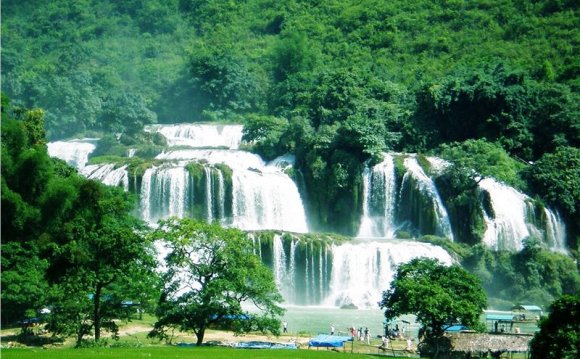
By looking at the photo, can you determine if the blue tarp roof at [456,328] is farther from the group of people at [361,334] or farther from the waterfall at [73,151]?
the waterfall at [73,151]

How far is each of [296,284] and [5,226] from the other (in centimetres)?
2041

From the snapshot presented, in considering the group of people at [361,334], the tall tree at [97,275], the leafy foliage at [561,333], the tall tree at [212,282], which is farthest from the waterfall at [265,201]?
the leafy foliage at [561,333]

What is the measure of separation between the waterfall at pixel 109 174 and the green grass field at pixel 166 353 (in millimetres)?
28617

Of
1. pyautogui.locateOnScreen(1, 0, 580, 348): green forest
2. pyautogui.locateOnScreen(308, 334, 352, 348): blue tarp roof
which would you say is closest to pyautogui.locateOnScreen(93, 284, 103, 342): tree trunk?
pyautogui.locateOnScreen(1, 0, 580, 348): green forest

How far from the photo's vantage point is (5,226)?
117 ft

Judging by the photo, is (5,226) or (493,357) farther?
(5,226)

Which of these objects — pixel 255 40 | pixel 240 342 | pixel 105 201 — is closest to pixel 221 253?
pixel 240 342

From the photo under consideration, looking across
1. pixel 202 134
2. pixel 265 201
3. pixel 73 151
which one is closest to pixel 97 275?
pixel 265 201

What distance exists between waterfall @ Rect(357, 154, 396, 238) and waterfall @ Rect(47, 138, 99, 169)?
2380 centimetres

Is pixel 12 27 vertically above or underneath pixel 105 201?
above

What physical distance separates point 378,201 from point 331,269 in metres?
10.4

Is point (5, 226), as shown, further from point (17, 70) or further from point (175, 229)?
point (17, 70)

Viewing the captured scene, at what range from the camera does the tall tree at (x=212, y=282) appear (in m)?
31.8

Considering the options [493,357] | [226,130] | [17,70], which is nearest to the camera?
[493,357]
